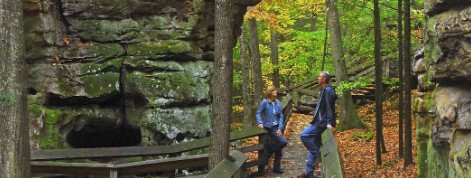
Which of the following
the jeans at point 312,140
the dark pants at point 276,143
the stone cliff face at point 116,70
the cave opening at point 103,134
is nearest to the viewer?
the jeans at point 312,140

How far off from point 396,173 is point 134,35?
24.7ft

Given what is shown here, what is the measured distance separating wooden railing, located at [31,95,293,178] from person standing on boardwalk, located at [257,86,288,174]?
0.80 feet

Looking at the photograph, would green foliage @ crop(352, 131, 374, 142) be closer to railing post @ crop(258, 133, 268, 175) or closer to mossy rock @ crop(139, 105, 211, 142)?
mossy rock @ crop(139, 105, 211, 142)

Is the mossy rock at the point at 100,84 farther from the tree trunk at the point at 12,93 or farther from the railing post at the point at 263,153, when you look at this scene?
the tree trunk at the point at 12,93

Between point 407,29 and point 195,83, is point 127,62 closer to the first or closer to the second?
point 195,83

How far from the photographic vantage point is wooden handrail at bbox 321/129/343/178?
18.8ft

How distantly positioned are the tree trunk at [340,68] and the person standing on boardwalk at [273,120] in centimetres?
676

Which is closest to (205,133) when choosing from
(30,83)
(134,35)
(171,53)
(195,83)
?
(195,83)

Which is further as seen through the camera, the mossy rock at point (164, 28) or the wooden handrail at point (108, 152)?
the mossy rock at point (164, 28)

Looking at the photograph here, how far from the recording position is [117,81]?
43.1 feet

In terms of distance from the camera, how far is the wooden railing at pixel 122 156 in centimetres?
933

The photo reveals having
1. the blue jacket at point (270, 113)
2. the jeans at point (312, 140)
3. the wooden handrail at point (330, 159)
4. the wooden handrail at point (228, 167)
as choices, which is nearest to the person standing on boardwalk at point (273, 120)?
the blue jacket at point (270, 113)

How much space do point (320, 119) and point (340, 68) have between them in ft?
28.7

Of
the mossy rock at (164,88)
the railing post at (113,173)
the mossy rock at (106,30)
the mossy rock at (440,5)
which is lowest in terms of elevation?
the railing post at (113,173)
